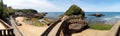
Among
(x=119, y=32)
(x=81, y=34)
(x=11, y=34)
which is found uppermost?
(x=119, y=32)

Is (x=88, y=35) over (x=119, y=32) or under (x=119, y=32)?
under

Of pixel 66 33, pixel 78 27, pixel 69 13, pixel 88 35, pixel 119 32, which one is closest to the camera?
pixel 119 32

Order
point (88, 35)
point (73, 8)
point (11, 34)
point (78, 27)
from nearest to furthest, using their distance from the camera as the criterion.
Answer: point (11, 34) → point (88, 35) → point (78, 27) → point (73, 8)

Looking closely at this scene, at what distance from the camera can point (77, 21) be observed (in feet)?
69.1

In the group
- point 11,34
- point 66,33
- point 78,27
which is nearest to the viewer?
point 11,34

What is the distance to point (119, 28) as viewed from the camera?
586cm

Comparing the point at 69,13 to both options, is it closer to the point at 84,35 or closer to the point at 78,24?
the point at 78,24

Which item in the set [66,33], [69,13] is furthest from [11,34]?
[69,13]

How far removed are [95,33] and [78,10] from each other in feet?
35.7

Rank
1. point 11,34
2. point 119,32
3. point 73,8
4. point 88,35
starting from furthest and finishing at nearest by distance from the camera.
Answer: point 73,8, point 88,35, point 11,34, point 119,32

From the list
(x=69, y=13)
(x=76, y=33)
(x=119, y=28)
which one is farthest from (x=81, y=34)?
(x=119, y=28)

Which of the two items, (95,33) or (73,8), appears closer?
(95,33)

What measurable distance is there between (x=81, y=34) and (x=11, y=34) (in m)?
9.51

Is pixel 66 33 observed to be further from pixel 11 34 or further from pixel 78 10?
pixel 78 10
